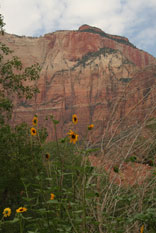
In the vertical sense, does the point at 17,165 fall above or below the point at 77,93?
below

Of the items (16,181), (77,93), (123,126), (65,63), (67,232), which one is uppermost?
(65,63)

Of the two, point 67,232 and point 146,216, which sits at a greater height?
point 146,216

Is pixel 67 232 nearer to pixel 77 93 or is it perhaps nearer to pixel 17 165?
pixel 17 165

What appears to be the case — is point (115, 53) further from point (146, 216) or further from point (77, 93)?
point (146, 216)

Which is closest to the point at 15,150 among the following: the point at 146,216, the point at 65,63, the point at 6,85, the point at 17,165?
the point at 17,165

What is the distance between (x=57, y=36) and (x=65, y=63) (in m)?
8.29

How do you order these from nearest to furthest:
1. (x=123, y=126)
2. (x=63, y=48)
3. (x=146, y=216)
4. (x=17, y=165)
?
(x=146, y=216) → (x=123, y=126) → (x=17, y=165) → (x=63, y=48)

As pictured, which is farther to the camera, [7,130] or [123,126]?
[7,130]

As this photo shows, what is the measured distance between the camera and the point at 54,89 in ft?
131

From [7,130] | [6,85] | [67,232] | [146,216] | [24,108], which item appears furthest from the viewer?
[24,108]

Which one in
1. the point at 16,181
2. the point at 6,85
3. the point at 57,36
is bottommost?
the point at 16,181

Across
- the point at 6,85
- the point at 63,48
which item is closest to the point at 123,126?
the point at 6,85

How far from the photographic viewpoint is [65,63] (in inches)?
1738

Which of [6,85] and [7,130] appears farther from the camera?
[6,85]
